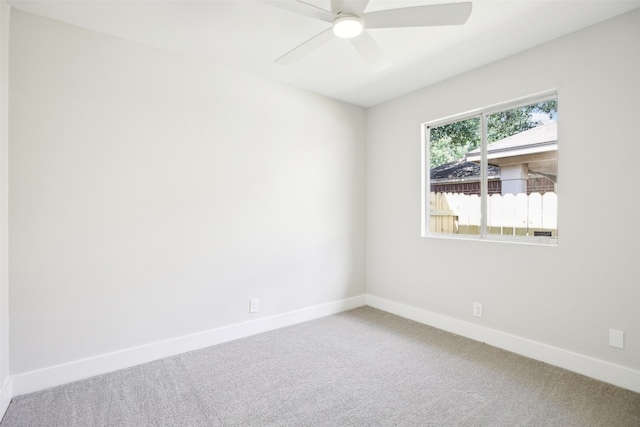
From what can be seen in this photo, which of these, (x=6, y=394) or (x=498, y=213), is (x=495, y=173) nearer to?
(x=498, y=213)

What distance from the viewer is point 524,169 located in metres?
2.71

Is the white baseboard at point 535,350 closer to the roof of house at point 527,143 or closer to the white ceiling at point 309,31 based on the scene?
the roof of house at point 527,143

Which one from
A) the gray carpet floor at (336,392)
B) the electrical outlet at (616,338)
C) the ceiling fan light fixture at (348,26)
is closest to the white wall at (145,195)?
the gray carpet floor at (336,392)

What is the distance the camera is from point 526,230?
106 inches

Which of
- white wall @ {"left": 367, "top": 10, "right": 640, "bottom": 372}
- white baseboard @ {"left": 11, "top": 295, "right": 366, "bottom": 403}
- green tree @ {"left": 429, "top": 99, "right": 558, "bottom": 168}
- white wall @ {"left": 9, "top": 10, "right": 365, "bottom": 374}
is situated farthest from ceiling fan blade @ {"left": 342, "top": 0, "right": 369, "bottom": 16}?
white baseboard @ {"left": 11, "top": 295, "right": 366, "bottom": 403}

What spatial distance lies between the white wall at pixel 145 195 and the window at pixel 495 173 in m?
1.25

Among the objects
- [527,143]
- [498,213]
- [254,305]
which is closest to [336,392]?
[254,305]

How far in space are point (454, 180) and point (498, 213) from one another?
54 cm

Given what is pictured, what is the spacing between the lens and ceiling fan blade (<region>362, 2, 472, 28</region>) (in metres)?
1.65

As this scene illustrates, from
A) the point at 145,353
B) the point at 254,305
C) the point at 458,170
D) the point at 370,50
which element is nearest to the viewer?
the point at 370,50

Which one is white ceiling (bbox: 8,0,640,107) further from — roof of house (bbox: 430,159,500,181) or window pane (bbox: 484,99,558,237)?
roof of house (bbox: 430,159,500,181)

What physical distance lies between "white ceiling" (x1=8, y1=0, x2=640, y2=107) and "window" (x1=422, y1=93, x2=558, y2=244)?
499 millimetres

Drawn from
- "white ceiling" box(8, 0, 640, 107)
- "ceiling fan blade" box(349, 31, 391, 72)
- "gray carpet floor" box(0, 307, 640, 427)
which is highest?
"white ceiling" box(8, 0, 640, 107)

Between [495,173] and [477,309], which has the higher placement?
[495,173]
